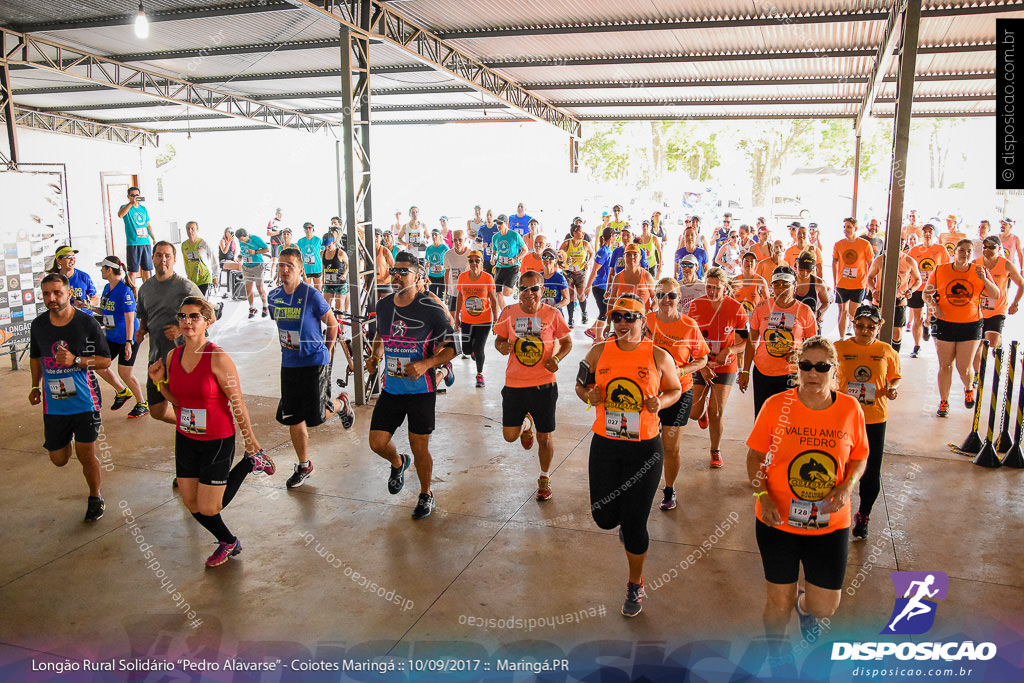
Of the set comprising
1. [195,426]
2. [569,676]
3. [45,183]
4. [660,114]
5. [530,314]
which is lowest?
[569,676]

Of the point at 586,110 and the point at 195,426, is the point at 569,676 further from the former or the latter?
the point at 586,110

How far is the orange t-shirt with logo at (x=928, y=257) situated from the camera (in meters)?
10.9

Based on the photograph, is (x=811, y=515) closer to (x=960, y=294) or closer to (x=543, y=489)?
(x=543, y=489)

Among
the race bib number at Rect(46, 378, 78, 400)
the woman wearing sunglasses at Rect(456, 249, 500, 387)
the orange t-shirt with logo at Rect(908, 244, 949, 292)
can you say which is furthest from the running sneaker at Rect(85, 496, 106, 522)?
the orange t-shirt with logo at Rect(908, 244, 949, 292)

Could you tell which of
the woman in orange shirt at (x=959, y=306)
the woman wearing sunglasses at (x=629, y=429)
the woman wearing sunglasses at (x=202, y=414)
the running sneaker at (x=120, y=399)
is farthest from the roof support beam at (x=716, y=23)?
the woman wearing sunglasses at (x=202, y=414)

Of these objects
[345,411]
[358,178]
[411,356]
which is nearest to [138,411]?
[345,411]

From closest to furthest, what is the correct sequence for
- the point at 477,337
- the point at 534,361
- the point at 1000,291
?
the point at 534,361, the point at 1000,291, the point at 477,337

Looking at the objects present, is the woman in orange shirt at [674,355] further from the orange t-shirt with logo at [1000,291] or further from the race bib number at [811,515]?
the orange t-shirt with logo at [1000,291]

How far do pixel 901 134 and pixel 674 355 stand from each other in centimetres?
307

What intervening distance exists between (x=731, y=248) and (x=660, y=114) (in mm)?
5627

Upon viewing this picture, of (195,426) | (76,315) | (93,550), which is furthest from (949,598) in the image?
(76,315)

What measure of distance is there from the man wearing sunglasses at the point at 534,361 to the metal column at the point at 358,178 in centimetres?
291

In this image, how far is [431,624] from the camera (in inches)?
157

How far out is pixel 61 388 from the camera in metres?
5.09
